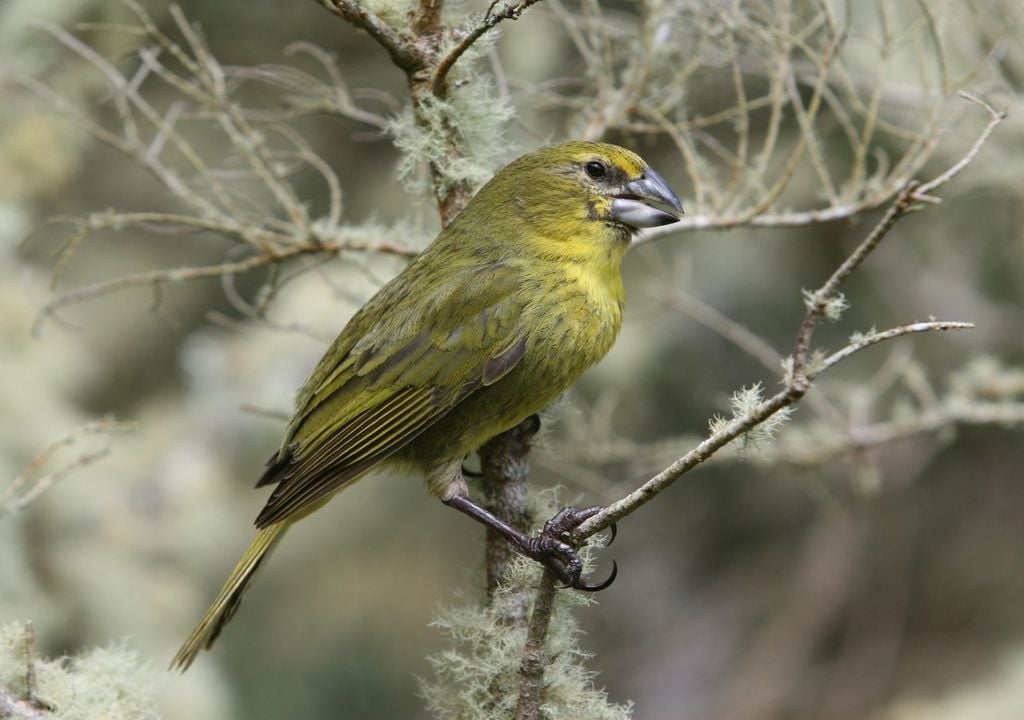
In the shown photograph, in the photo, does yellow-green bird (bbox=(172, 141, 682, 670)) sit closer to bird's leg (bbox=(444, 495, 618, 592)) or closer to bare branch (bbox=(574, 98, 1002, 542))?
bird's leg (bbox=(444, 495, 618, 592))

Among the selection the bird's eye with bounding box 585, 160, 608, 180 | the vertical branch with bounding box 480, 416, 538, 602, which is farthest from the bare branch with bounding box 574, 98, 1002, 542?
the bird's eye with bounding box 585, 160, 608, 180

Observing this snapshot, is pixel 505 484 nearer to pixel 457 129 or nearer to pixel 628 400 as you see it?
pixel 457 129

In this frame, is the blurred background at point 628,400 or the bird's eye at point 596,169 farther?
the blurred background at point 628,400

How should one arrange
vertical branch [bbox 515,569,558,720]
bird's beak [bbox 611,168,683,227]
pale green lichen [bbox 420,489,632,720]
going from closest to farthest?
vertical branch [bbox 515,569,558,720] → pale green lichen [bbox 420,489,632,720] → bird's beak [bbox 611,168,683,227]

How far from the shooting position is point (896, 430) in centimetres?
355

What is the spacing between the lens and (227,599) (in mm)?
2975

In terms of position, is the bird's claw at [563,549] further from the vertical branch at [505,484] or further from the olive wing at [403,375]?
the olive wing at [403,375]

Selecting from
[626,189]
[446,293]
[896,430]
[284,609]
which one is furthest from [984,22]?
[284,609]

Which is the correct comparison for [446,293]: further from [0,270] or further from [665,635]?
[665,635]

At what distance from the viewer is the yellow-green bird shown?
2.96m

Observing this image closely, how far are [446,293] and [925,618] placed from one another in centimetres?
405

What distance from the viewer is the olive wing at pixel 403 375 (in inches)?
117

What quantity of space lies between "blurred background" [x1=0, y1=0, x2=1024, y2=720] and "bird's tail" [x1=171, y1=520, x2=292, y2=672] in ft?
1.44

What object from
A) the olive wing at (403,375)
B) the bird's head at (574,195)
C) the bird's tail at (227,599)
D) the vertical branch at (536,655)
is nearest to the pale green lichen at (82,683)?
the bird's tail at (227,599)
